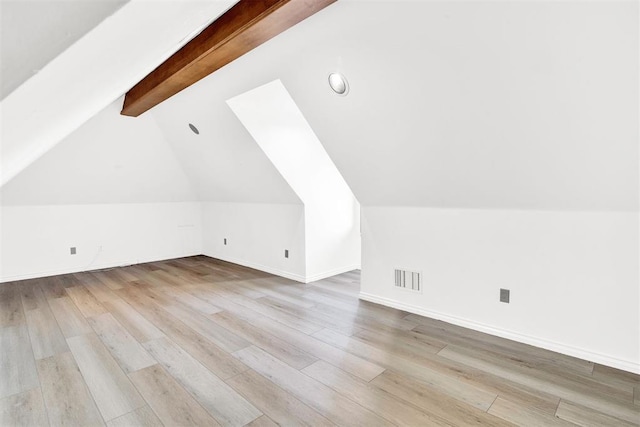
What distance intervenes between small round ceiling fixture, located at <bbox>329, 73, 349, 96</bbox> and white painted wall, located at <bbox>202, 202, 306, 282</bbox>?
1774 millimetres

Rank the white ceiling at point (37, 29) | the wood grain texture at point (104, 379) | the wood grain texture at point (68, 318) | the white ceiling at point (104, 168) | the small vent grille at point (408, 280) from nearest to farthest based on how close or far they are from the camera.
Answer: the white ceiling at point (37, 29), the wood grain texture at point (104, 379), the wood grain texture at point (68, 318), the small vent grille at point (408, 280), the white ceiling at point (104, 168)

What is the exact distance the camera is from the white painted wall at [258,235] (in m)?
4.02

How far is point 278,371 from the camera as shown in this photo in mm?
1983

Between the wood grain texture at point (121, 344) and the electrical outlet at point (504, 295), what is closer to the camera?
the wood grain texture at point (121, 344)

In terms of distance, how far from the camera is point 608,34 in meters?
1.40

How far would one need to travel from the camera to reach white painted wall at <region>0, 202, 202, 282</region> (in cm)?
403

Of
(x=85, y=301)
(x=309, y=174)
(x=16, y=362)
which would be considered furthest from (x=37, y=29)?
(x=85, y=301)

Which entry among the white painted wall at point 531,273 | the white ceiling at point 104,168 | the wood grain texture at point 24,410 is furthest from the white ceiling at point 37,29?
the white ceiling at point 104,168

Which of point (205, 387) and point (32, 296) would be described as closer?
point (205, 387)

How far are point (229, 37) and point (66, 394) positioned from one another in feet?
7.18

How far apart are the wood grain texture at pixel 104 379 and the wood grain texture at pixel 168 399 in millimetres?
55

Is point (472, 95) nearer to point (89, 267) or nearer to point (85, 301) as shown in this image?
point (85, 301)

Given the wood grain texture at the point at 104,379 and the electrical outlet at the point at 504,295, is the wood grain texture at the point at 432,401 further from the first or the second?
the wood grain texture at the point at 104,379

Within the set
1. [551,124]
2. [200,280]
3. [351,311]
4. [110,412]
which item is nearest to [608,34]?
[551,124]
